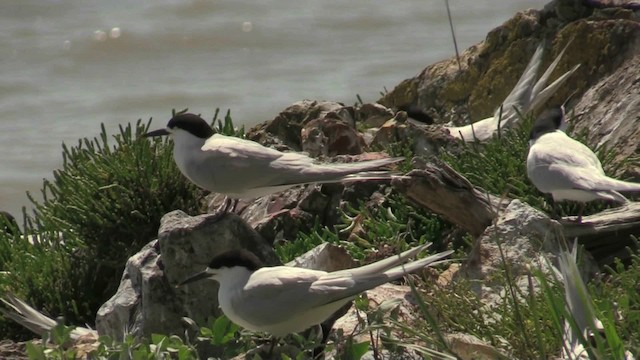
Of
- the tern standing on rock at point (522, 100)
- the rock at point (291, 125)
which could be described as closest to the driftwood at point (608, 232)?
the tern standing on rock at point (522, 100)

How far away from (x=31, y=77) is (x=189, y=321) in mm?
12337

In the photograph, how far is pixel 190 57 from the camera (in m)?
18.3

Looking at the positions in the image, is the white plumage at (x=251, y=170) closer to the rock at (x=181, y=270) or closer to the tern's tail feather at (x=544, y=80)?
the rock at (x=181, y=270)

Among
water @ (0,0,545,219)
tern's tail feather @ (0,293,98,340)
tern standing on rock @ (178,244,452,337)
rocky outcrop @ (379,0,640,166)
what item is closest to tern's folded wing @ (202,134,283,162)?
tern's tail feather @ (0,293,98,340)

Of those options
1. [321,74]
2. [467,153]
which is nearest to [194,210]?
[467,153]

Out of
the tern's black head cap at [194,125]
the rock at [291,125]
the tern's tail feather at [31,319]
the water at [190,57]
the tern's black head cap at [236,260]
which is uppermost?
the tern's black head cap at [194,125]

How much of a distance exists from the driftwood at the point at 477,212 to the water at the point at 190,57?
25.5ft

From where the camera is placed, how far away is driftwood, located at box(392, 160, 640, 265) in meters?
6.64

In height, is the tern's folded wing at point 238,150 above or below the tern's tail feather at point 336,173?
above

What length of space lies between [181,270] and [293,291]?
108cm

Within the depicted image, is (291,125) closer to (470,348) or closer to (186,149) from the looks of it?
(186,149)

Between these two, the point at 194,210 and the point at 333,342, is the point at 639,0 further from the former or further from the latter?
the point at 333,342

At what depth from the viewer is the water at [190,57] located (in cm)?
1583

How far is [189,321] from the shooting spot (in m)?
5.94
